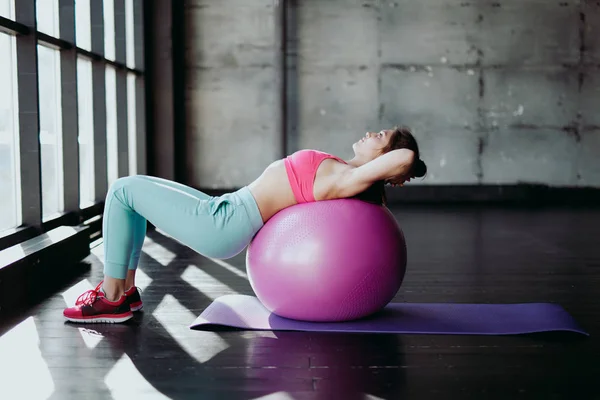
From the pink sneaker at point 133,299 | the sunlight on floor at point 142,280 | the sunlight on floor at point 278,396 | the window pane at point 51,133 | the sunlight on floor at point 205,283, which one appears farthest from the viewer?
the window pane at point 51,133

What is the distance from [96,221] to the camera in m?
5.40

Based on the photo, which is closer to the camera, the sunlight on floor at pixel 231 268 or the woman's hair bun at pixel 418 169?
the woman's hair bun at pixel 418 169

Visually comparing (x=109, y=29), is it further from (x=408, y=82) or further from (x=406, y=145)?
(x=406, y=145)

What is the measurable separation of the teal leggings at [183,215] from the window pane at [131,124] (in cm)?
435

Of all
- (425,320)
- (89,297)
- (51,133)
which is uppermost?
(51,133)

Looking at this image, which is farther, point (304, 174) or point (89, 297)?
point (89, 297)

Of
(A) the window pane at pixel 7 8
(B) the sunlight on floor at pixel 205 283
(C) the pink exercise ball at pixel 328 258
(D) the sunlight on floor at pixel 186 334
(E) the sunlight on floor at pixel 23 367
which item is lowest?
(B) the sunlight on floor at pixel 205 283

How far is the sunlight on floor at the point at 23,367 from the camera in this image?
2.08 meters

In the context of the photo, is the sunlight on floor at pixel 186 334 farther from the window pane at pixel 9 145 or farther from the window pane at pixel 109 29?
the window pane at pixel 109 29

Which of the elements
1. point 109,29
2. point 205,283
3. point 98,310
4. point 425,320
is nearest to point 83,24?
point 109,29

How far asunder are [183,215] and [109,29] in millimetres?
4136

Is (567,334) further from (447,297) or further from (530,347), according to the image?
(447,297)

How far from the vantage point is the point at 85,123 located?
5.50 metres

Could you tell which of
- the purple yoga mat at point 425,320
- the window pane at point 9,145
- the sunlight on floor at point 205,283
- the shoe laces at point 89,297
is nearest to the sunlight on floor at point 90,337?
the shoe laces at point 89,297
